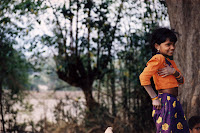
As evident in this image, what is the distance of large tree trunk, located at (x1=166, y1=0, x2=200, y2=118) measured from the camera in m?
3.62

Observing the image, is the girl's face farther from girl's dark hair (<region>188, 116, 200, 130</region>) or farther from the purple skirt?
girl's dark hair (<region>188, 116, 200, 130</region>)

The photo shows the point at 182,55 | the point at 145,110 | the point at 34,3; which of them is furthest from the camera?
the point at 145,110

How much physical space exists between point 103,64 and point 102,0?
56.5 inches

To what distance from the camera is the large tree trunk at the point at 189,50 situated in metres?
3.62

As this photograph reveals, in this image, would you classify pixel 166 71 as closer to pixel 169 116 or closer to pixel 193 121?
pixel 169 116

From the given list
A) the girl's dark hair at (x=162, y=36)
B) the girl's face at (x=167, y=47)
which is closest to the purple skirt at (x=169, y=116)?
the girl's face at (x=167, y=47)

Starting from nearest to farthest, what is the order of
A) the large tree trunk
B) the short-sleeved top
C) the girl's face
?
the short-sleeved top → the girl's face → the large tree trunk

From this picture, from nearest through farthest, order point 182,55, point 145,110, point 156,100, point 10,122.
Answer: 1. point 156,100
2. point 182,55
3. point 145,110
4. point 10,122

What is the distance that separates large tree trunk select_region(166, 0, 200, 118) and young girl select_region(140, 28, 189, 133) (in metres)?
0.96

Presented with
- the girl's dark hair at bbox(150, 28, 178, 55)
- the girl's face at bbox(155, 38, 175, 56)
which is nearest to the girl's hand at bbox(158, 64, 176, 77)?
the girl's face at bbox(155, 38, 175, 56)

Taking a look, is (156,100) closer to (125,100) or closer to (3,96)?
(125,100)

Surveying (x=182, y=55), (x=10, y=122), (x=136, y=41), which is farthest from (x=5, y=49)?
(x=182, y=55)

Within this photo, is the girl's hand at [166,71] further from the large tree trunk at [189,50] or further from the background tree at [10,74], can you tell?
the background tree at [10,74]

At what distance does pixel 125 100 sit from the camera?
5.67 metres
